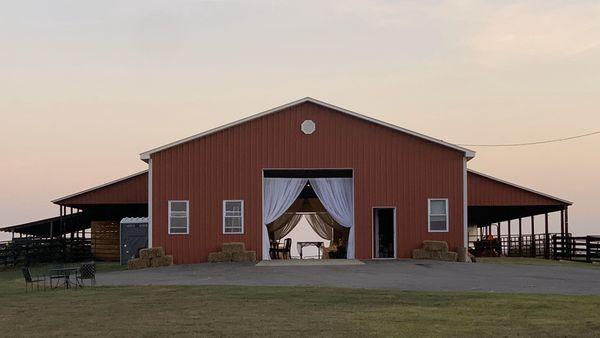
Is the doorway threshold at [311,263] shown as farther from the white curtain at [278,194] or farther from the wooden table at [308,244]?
the wooden table at [308,244]

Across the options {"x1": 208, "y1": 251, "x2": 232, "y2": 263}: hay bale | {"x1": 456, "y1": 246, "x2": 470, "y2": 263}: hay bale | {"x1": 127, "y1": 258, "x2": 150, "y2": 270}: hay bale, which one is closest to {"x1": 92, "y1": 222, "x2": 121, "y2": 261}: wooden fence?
{"x1": 127, "y1": 258, "x2": 150, "y2": 270}: hay bale

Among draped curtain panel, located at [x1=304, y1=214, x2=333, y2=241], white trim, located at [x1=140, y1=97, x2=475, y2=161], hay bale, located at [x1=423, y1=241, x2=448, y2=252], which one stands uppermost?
white trim, located at [x1=140, y1=97, x2=475, y2=161]

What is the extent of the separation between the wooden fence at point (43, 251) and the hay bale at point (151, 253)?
26.2ft

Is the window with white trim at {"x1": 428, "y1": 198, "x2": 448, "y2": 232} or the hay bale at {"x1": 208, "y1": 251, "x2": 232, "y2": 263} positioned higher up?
the window with white trim at {"x1": 428, "y1": 198, "x2": 448, "y2": 232}

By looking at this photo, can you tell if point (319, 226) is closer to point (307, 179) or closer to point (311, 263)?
point (307, 179)

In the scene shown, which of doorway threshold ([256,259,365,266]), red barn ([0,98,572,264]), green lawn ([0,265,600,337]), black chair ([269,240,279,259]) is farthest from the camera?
black chair ([269,240,279,259])

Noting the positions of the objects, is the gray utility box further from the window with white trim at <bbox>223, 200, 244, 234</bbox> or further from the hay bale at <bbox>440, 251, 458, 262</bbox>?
the hay bale at <bbox>440, 251, 458, 262</bbox>

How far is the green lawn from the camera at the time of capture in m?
12.3

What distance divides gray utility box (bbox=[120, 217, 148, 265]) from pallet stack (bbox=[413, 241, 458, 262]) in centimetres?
1083

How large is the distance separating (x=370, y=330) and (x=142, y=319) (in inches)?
153

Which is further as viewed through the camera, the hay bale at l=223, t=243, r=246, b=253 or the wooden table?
the wooden table

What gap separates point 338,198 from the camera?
1162 inches

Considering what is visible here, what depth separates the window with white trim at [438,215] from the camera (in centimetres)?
2906

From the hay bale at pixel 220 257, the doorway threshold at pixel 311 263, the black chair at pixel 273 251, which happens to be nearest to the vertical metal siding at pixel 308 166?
the hay bale at pixel 220 257
